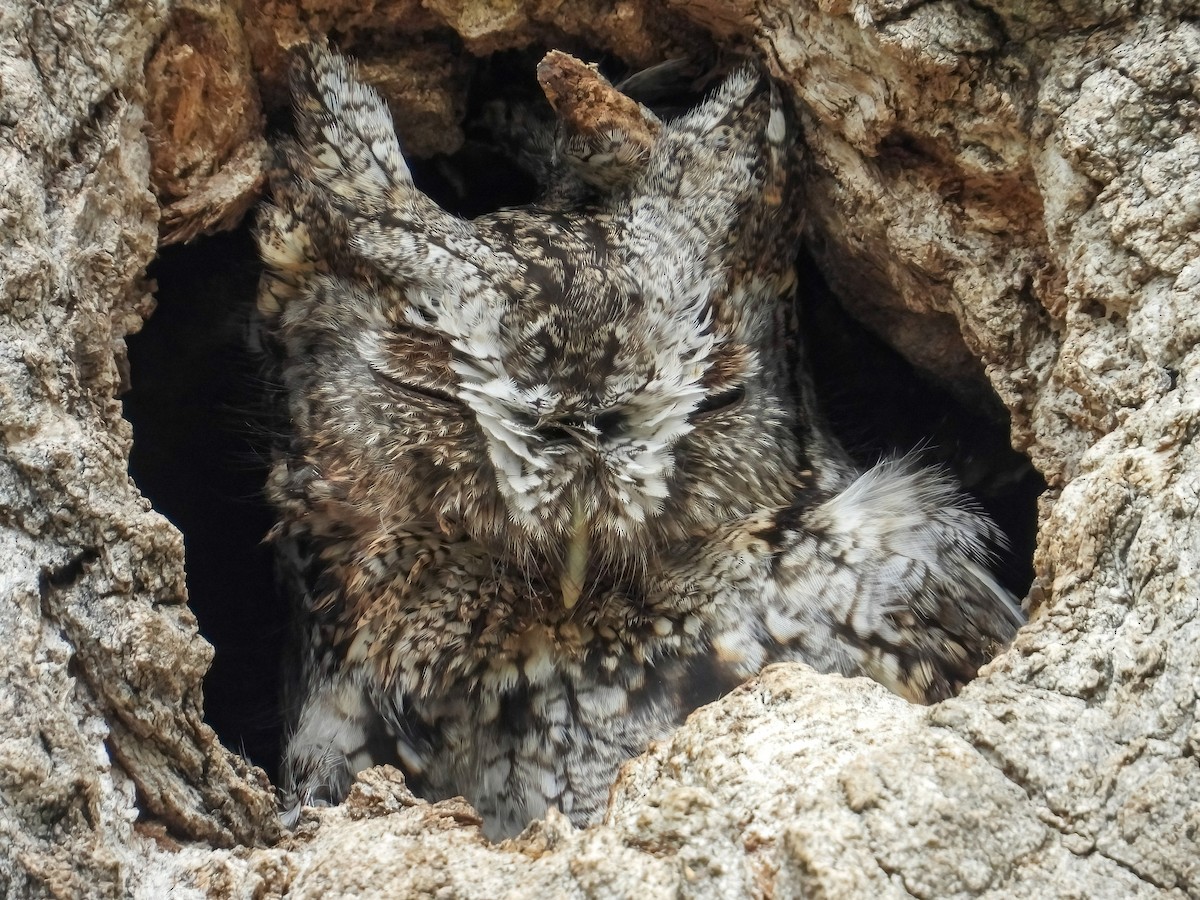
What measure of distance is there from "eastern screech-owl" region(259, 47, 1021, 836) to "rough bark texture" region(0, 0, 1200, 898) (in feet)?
0.76

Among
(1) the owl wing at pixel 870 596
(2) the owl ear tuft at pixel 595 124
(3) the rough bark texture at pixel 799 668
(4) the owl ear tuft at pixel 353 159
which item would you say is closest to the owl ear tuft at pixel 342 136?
(4) the owl ear tuft at pixel 353 159

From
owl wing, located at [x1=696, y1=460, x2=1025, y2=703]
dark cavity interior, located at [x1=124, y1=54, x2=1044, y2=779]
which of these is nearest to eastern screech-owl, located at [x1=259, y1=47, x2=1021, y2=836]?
owl wing, located at [x1=696, y1=460, x2=1025, y2=703]

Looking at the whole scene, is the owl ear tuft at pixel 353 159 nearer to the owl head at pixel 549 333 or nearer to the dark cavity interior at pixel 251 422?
the owl head at pixel 549 333

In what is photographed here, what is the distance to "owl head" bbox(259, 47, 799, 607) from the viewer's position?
1865 millimetres

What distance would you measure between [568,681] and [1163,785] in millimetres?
1125

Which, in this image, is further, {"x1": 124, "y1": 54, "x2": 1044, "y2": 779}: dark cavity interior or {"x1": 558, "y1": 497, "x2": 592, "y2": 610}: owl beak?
{"x1": 124, "y1": 54, "x2": 1044, "y2": 779}: dark cavity interior

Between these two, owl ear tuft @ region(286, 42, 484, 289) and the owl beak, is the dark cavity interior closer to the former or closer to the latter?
owl ear tuft @ region(286, 42, 484, 289)

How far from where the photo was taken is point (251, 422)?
2.32m

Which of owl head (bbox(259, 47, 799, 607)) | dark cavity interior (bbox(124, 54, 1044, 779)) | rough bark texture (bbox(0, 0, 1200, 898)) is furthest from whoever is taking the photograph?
dark cavity interior (bbox(124, 54, 1044, 779))

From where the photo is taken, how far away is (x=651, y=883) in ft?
4.06

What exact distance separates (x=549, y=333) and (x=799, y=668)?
2.29 ft

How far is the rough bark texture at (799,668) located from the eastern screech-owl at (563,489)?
230 mm

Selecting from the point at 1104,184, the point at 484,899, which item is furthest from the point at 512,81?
the point at 484,899

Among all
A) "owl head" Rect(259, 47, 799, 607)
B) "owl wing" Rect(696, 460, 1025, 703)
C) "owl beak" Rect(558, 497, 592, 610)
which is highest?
"owl head" Rect(259, 47, 799, 607)
